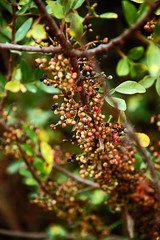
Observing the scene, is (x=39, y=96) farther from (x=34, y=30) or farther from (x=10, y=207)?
(x=34, y=30)

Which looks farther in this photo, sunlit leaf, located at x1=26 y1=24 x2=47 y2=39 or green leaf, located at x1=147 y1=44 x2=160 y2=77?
sunlit leaf, located at x1=26 y1=24 x2=47 y2=39

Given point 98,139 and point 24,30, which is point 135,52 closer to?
point 98,139

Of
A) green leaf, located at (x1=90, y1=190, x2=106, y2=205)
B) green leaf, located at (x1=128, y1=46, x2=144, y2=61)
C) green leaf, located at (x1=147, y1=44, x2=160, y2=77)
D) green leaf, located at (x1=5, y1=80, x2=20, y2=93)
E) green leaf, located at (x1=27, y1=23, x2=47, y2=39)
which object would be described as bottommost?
green leaf, located at (x1=90, y1=190, x2=106, y2=205)

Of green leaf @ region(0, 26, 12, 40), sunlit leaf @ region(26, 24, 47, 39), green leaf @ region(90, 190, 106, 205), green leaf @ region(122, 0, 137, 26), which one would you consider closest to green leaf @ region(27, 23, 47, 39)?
sunlit leaf @ region(26, 24, 47, 39)

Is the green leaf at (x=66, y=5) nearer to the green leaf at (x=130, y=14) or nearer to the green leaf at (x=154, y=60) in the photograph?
the green leaf at (x=130, y=14)

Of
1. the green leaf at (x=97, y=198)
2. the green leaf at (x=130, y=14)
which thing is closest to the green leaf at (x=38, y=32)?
the green leaf at (x=130, y=14)

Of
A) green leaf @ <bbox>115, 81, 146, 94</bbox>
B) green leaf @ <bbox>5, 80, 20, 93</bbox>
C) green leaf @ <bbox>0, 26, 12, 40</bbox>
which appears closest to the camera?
green leaf @ <bbox>115, 81, 146, 94</bbox>

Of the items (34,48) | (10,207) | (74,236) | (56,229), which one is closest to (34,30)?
(34,48)

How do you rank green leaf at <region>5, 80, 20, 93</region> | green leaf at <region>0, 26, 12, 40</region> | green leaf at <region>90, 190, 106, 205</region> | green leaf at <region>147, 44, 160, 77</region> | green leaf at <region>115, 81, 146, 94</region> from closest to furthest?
green leaf at <region>147, 44, 160, 77</region> < green leaf at <region>115, 81, 146, 94</region> < green leaf at <region>5, 80, 20, 93</region> < green leaf at <region>0, 26, 12, 40</region> < green leaf at <region>90, 190, 106, 205</region>

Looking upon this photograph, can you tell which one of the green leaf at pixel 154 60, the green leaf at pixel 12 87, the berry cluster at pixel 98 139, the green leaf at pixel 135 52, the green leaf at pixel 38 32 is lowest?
the berry cluster at pixel 98 139

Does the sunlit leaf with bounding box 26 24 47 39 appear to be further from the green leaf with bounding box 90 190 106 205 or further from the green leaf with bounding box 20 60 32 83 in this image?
the green leaf with bounding box 90 190 106 205

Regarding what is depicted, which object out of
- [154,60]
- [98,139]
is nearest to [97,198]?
[98,139]
